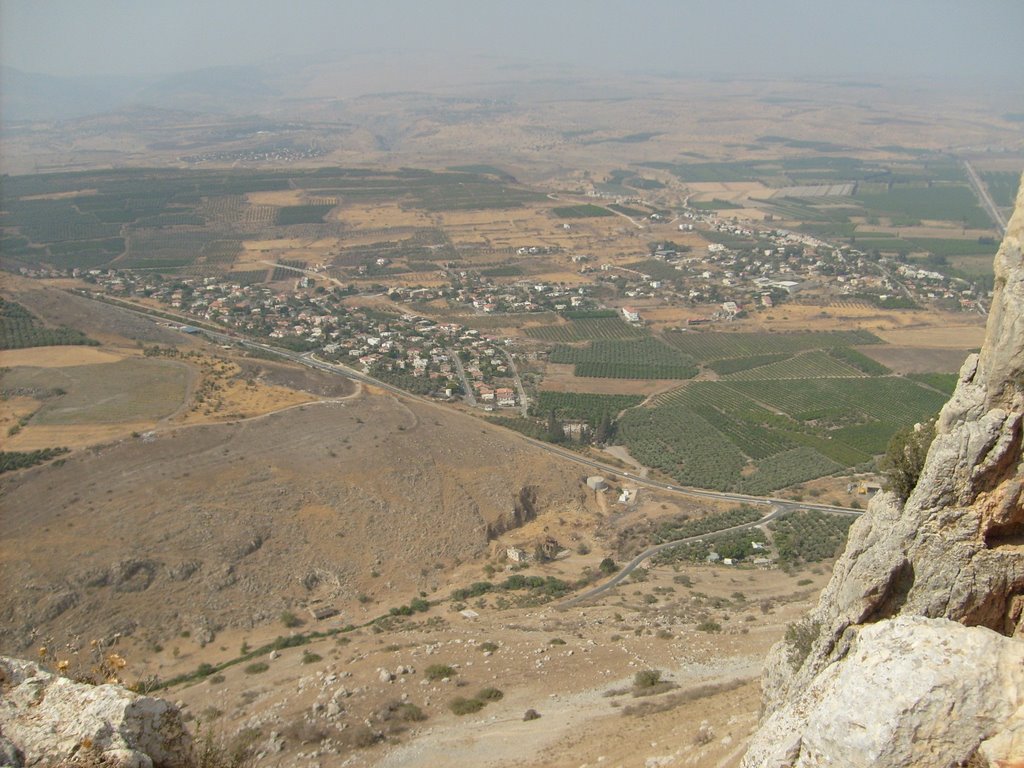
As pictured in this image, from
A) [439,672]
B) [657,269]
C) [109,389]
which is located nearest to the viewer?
[439,672]

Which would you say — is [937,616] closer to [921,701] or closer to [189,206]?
[921,701]

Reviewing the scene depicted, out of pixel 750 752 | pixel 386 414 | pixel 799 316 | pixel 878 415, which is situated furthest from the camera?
pixel 799 316

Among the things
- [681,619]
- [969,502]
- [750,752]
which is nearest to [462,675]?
[681,619]

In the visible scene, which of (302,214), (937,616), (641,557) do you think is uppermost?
(302,214)

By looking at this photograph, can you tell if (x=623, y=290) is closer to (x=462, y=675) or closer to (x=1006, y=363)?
(x=462, y=675)

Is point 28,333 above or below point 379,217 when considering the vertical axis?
below

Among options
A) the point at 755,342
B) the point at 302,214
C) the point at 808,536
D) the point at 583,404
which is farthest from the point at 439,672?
the point at 302,214
